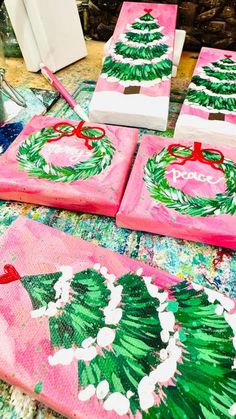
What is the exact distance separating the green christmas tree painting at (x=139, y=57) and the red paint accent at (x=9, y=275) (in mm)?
408

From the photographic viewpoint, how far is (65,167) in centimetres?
56

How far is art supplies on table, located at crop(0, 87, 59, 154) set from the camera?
0.66 m

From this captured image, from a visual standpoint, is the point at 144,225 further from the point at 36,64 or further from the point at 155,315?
the point at 36,64

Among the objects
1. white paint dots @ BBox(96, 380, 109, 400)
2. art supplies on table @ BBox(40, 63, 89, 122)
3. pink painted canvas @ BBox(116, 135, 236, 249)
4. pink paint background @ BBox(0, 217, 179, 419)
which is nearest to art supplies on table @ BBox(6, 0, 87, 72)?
art supplies on table @ BBox(40, 63, 89, 122)

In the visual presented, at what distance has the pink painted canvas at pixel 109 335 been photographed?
13.5 inches

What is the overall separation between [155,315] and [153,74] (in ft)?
1.62

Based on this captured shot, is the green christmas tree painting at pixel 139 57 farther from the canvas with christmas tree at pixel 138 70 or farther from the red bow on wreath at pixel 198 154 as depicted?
the red bow on wreath at pixel 198 154

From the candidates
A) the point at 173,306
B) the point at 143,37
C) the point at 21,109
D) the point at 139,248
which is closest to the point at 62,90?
the point at 21,109

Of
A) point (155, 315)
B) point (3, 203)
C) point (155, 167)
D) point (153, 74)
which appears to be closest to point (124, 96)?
point (153, 74)

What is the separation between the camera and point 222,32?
0.85m

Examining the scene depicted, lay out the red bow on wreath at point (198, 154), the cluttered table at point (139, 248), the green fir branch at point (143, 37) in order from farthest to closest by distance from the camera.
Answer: the green fir branch at point (143, 37) < the red bow on wreath at point (198, 154) < the cluttered table at point (139, 248)

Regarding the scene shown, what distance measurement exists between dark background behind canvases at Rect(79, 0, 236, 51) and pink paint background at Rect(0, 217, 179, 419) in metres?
0.62

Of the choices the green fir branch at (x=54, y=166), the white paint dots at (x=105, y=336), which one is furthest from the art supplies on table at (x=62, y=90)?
the white paint dots at (x=105, y=336)

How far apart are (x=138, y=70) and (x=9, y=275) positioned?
0.49 meters
